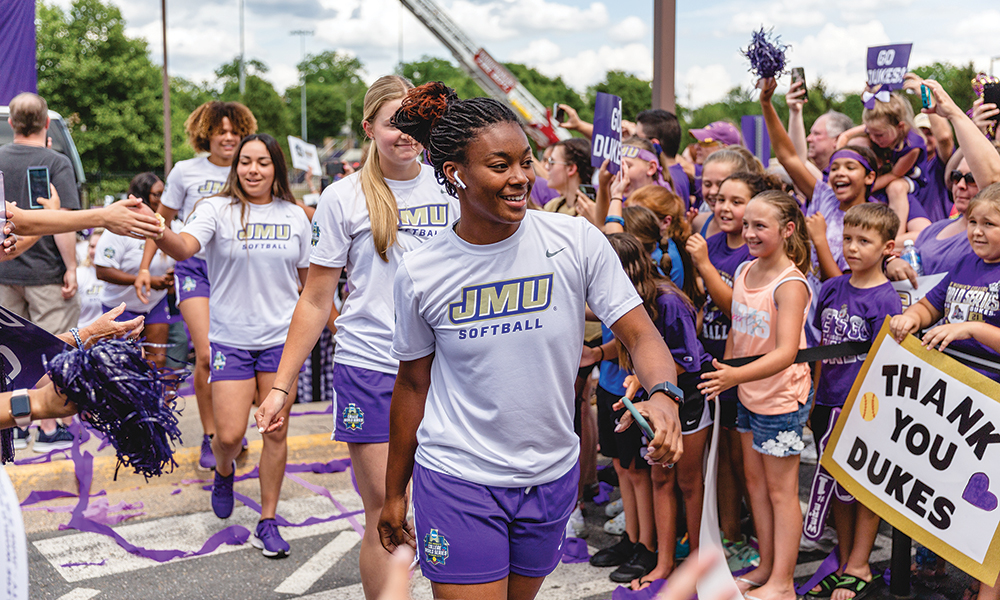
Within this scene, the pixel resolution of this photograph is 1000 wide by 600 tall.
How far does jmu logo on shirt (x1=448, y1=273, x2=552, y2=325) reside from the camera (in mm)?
2475

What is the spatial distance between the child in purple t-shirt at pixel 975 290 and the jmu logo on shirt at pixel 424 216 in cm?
208

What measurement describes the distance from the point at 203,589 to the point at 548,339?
2.79 m

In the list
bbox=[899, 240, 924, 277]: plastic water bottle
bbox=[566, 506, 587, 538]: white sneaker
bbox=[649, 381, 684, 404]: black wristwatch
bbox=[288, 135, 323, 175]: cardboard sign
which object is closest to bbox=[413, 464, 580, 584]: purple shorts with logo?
bbox=[649, 381, 684, 404]: black wristwatch

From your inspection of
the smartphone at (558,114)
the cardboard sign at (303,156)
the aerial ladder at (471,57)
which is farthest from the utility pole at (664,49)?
the aerial ladder at (471,57)

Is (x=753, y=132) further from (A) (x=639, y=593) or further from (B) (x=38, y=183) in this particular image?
(B) (x=38, y=183)

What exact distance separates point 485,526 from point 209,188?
4786 millimetres

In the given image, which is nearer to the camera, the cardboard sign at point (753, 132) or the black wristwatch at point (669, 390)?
the black wristwatch at point (669, 390)

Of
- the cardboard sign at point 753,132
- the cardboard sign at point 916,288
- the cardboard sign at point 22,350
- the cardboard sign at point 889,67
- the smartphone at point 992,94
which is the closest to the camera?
→ the cardboard sign at point 22,350

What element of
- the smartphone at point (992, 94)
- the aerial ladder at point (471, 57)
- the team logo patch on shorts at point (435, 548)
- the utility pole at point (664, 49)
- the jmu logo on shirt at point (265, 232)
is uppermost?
the aerial ladder at point (471, 57)

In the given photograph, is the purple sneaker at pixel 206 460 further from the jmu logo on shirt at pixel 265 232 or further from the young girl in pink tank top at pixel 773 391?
the young girl in pink tank top at pixel 773 391

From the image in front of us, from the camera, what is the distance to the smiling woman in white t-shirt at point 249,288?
195 inches

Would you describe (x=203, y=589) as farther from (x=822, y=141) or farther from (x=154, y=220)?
(x=822, y=141)

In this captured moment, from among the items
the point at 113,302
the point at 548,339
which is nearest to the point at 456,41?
the point at 113,302

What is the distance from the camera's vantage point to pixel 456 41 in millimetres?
38531
